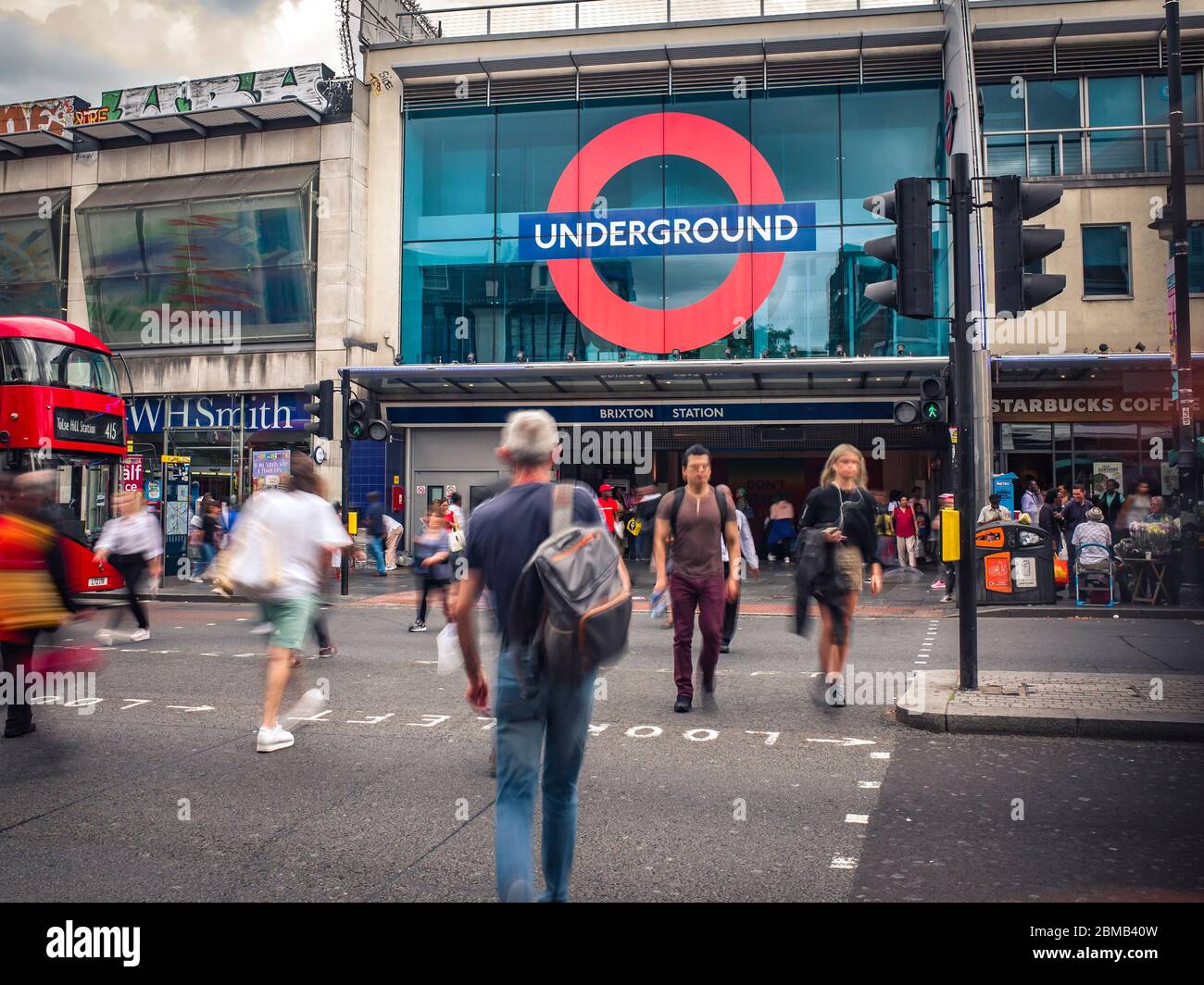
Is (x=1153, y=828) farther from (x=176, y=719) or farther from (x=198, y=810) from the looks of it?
(x=176, y=719)

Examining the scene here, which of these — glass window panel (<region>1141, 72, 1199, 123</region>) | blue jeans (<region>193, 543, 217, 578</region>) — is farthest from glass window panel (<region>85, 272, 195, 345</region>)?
glass window panel (<region>1141, 72, 1199, 123</region>)

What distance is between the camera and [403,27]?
26547 mm

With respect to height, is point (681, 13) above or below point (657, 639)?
above

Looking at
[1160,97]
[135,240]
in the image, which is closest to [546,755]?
[1160,97]

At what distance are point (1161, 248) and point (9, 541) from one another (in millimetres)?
22593

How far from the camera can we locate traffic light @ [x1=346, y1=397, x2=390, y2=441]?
651 inches

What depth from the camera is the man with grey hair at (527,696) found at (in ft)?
10.0

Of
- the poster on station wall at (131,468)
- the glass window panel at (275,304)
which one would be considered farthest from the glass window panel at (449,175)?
the poster on station wall at (131,468)

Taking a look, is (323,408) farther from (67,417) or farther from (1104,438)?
(1104,438)

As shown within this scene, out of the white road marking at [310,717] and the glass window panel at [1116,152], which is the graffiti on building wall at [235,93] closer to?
the glass window panel at [1116,152]

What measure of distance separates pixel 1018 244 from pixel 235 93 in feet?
74.1

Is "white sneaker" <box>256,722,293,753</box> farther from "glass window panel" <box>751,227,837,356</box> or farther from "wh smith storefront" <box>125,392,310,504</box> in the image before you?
"wh smith storefront" <box>125,392,310,504</box>
